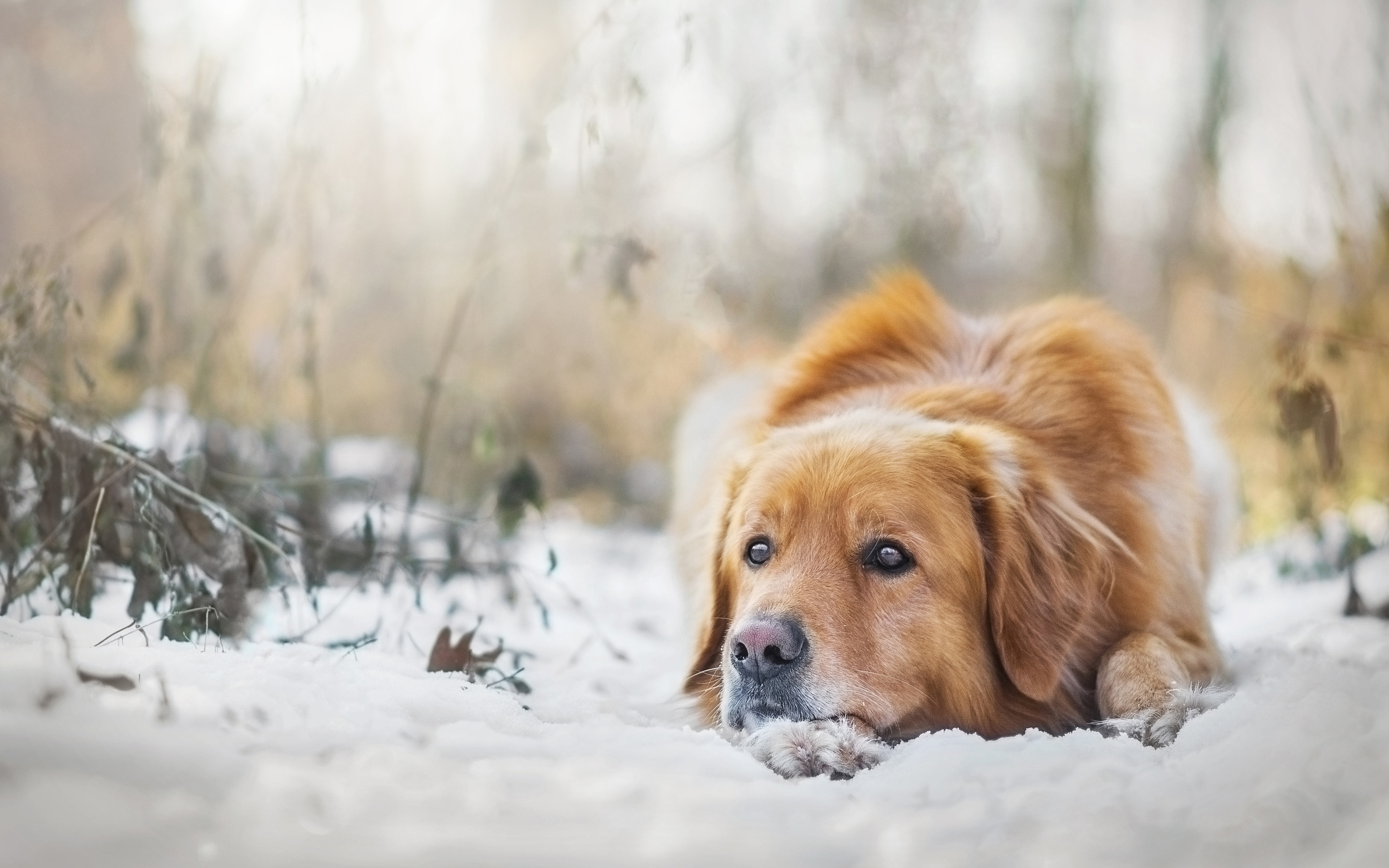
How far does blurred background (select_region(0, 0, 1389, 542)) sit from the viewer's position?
3957mm

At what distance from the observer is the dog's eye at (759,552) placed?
9.75 ft

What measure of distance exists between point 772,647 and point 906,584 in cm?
41

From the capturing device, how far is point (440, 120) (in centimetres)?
614

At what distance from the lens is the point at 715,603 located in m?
3.32

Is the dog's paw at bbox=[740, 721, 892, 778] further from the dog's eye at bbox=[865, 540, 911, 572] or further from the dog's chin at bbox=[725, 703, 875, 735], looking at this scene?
the dog's eye at bbox=[865, 540, 911, 572]

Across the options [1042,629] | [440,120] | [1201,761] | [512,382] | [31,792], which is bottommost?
[512,382]

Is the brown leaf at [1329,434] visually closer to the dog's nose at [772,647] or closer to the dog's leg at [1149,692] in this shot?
the dog's leg at [1149,692]

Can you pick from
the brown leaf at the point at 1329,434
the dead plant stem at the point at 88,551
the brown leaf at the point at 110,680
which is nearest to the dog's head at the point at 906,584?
the brown leaf at the point at 1329,434

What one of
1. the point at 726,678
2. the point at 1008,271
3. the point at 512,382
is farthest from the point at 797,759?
the point at 1008,271

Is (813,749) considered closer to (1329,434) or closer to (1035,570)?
(1035,570)

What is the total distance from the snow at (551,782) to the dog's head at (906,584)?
299 mm

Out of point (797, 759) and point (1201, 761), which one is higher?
point (1201, 761)

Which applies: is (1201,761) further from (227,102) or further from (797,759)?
(227,102)

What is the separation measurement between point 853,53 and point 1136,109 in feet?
17.9
